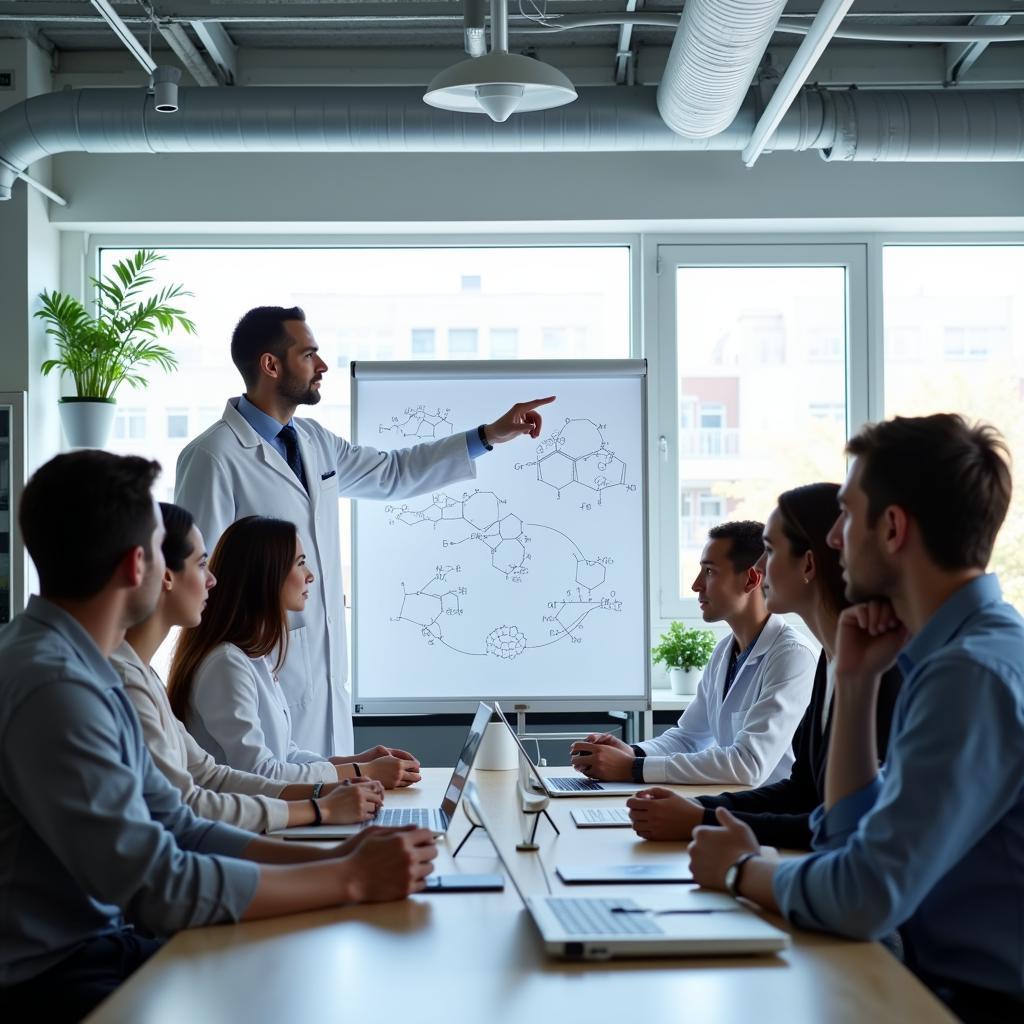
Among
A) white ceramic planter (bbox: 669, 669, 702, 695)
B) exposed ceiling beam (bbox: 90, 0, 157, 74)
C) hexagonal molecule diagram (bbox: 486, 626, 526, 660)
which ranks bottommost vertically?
white ceramic planter (bbox: 669, 669, 702, 695)

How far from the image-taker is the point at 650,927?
61.4 inches

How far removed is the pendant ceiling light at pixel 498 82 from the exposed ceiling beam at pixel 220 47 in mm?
1716

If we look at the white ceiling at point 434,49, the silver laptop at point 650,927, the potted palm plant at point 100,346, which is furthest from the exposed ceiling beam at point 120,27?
the silver laptop at point 650,927

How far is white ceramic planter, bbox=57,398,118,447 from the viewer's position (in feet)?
15.4

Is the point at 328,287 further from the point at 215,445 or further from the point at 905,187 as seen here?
the point at 905,187

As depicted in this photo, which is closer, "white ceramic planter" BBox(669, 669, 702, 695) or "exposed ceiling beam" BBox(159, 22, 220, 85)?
"exposed ceiling beam" BBox(159, 22, 220, 85)

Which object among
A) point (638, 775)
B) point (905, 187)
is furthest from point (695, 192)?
point (638, 775)

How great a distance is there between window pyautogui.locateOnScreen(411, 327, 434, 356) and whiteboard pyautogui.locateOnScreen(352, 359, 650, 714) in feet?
3.73

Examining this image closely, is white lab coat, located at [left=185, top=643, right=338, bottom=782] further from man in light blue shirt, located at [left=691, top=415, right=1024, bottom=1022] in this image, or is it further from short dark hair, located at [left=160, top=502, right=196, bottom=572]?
man in light blue shirt, located at [left=691, top=415, right=1024, bottom=1022]

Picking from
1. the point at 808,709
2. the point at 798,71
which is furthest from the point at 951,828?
the point at 798,71

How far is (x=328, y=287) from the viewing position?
5.30 metres

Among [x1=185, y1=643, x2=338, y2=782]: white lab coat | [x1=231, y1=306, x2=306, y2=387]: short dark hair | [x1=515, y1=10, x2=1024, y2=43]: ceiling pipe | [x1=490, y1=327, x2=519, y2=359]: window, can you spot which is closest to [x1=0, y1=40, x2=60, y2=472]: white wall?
[x1=231, y1=306, x2=306, y2=387]: short dark hair

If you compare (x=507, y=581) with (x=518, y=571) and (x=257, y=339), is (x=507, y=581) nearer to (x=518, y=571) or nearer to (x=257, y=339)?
(x=518, y=571)

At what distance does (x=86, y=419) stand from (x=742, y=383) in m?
2.75
